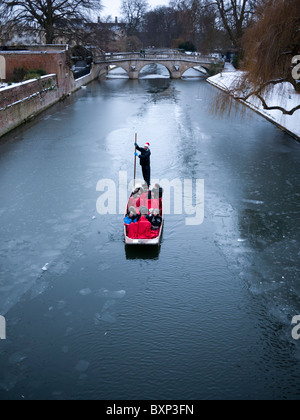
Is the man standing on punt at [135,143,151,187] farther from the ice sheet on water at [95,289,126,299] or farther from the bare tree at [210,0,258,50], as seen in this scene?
the bare tree at [210,0,258,50]

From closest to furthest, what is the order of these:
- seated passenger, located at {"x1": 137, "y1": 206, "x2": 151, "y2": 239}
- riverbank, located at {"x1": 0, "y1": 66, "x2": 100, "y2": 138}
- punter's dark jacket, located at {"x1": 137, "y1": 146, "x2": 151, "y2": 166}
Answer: seated passenger, located at {"x1": 137, "y1": 206, "x2": 151, "y2": 239} → punter's dark jacket, located at {"x1": 137, "y1": 146, "x2": 151, "y2": 166} → riverbank, located at {"x1": 0, "y1": 66, "x2": 100, "y2": 138}

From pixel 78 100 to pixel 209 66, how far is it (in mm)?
21451

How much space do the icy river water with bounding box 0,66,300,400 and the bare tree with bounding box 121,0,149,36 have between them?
2788 inches

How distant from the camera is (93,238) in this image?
1030 cm

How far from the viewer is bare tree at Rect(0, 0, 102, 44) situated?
3277cm

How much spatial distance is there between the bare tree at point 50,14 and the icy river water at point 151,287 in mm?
21324

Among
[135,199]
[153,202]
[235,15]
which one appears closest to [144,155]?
[135,199]

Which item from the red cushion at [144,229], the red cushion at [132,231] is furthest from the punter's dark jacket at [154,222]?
the red cushion at [132,231]

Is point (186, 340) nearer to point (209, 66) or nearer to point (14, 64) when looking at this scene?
point (14, 64)

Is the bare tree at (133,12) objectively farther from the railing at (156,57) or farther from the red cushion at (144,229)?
the red cushion at (144,229)

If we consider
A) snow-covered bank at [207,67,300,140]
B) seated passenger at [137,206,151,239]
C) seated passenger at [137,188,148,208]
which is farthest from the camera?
snow-covered bank at [207,67,300,140]

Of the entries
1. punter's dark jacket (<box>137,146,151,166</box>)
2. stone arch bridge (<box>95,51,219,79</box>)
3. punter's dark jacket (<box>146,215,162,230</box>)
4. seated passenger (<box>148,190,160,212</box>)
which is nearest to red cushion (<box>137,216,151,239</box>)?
punter's dark jacket (<box>146,215,162,230</box>)

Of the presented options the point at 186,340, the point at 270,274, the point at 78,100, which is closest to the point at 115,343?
the point at 186,340

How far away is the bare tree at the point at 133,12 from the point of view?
7969 centimetres
